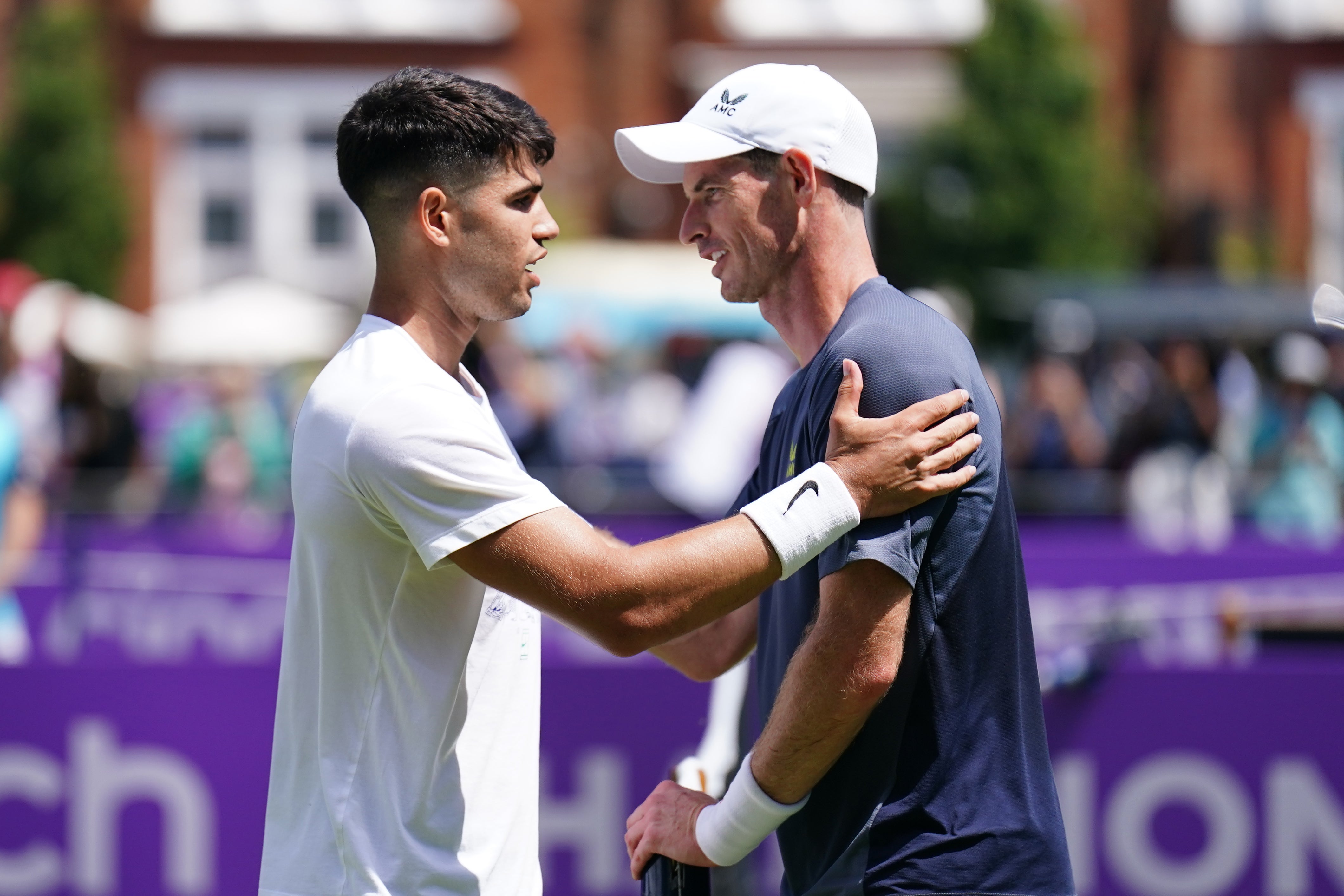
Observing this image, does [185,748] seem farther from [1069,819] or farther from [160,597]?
[160,597]

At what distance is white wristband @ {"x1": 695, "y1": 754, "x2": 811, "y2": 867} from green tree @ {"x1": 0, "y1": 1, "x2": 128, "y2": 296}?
22.8m

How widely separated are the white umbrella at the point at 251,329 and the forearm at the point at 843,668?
1866 centimetres

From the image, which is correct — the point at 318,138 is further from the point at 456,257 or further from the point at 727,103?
the point at 456,257

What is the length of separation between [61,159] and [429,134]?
75.2 ft

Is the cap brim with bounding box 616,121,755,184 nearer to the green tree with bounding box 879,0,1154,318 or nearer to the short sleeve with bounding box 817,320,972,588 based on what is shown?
the short sleeve with bounding box 817,320,972,588

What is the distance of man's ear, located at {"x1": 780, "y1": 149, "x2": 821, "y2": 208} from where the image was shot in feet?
9.13

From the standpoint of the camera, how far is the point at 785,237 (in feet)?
9.33

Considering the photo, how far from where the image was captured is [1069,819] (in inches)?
209

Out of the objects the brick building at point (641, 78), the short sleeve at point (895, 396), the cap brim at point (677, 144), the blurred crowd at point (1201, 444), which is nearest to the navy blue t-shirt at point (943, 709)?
the short sleeve at point (895, 396)

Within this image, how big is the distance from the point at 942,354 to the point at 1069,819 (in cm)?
315

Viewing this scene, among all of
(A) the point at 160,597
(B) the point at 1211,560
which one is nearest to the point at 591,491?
(A) the point at 160,597

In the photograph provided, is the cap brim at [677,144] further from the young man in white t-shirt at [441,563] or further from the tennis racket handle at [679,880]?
the tennis racket handle at [679,880]

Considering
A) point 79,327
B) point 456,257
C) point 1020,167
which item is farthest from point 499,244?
point 1020,167

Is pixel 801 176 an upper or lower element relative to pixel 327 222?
lower
